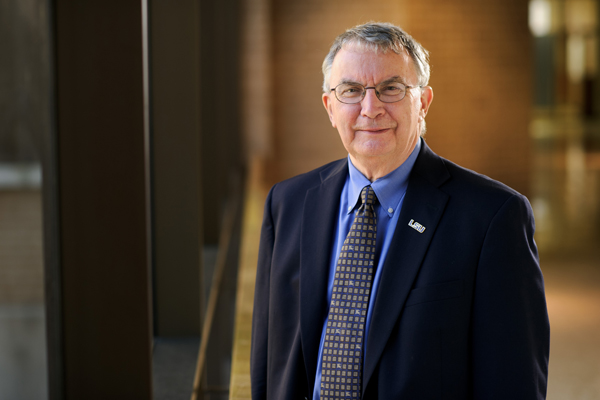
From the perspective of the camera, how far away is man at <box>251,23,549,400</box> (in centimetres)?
160

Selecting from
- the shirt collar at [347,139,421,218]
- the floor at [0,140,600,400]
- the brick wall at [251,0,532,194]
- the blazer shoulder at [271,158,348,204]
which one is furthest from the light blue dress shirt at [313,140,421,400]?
the brick wall at [251,0,532,194]

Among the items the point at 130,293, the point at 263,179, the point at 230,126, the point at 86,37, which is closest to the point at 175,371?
the point at 130,293

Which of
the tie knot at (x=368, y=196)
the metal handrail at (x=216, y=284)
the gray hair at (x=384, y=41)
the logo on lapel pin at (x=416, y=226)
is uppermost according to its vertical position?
the gray hair at (x=384, y=41)

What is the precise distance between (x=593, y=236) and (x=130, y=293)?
245 inches

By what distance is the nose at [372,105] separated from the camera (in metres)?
1.72

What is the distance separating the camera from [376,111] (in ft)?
5.65

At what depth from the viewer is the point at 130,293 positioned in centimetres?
272

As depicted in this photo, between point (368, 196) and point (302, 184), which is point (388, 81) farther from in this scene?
point (302, 184)

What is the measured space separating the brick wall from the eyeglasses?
8.60 m

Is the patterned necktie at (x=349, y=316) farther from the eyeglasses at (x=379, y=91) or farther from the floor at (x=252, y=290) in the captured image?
the floor at (x=252, y=290)

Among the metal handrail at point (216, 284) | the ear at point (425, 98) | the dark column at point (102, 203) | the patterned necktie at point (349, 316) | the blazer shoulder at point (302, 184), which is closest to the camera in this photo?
the patterned necktie at point (349, 316)

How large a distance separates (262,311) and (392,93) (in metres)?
0.77

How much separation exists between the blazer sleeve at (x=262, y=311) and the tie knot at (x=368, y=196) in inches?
13.7

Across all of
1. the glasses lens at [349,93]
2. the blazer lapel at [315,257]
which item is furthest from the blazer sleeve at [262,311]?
the glasses lens at [349,93]
